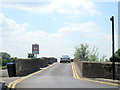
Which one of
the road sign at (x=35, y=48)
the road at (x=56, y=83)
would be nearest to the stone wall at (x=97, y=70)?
the road at (x=56, y=83)

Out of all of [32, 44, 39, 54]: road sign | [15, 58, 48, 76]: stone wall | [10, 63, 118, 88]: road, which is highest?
[32, 44, 39, 54]: road sign

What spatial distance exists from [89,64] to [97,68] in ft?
2.84

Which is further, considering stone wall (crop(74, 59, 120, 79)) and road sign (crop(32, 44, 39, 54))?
road sign (crop(32, 44, 39, 54))

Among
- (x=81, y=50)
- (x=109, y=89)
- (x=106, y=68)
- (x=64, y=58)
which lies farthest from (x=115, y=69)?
(x=81, y=50)

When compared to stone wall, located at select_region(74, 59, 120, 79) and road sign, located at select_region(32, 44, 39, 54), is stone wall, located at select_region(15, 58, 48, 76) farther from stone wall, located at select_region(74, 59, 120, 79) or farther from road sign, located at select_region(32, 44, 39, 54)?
road sign, located at select_region(32, 44, 39, 54)

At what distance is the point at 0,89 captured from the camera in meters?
9.50

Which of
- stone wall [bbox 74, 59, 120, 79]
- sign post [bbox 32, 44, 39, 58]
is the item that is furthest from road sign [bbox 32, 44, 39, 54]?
stone wall [bbox 74, 59, 120, 79]

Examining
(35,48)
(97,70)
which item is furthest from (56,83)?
(35,48)

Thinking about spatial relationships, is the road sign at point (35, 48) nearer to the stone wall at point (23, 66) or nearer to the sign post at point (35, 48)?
the sign post at point (35, 48)

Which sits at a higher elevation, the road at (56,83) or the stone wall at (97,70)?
the stone wall at (97,70)

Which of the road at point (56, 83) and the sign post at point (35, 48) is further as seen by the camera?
the sign post at point (35, 48)

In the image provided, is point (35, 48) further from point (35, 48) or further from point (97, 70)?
point (97, 70)

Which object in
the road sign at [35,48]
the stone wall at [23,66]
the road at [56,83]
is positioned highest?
the road sign at [35,48]

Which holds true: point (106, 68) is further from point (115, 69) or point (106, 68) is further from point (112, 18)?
point (112, 18)
